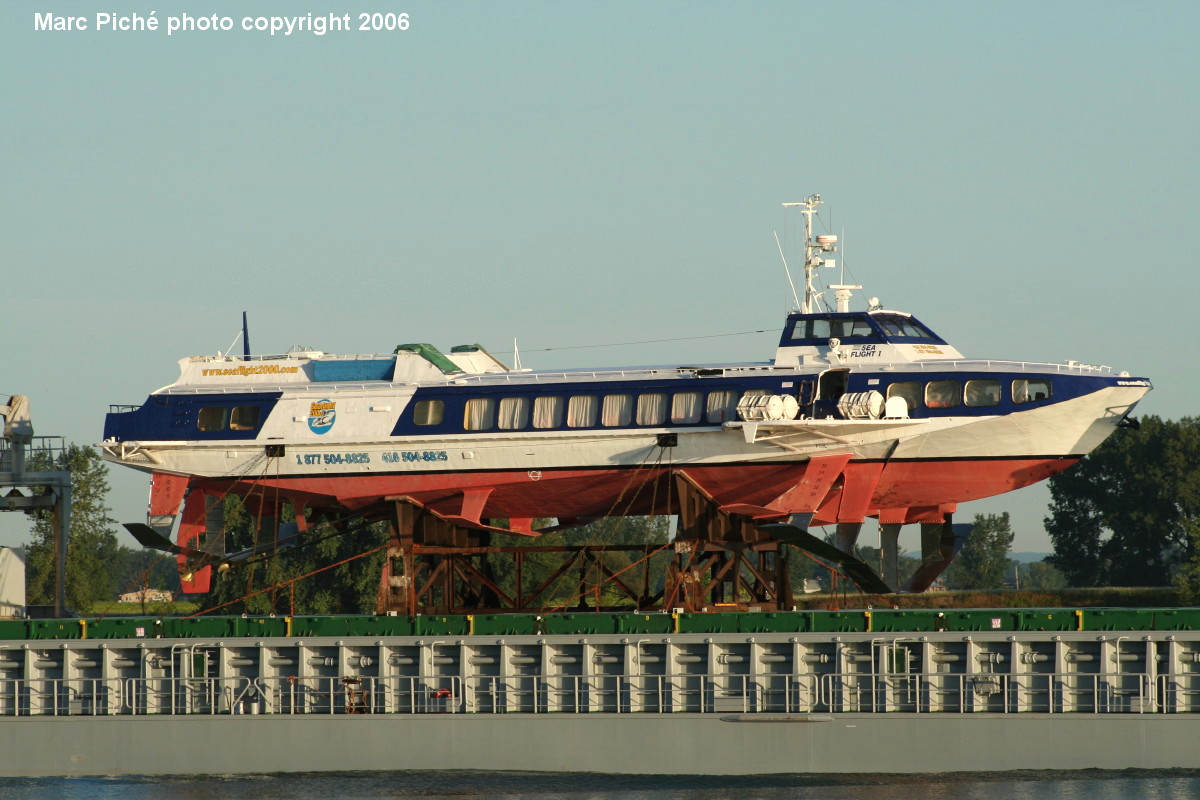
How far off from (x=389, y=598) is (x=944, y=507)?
53.4 ft

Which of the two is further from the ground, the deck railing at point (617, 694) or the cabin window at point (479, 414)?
the cabin window at point (479, 414)

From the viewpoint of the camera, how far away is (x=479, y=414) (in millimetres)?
46938

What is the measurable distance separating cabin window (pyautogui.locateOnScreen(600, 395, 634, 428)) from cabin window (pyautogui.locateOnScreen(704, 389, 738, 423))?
7.34ft

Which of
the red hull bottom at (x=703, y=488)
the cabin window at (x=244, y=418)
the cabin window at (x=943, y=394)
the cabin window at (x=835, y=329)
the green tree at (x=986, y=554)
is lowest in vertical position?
the green tree at (x=986, y=554)

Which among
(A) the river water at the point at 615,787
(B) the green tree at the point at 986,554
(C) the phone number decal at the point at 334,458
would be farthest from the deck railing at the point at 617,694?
(B) the green tree at the point at 986,554

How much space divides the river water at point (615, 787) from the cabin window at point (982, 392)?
10.7m

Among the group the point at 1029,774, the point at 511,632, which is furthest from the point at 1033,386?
the point at 511,632

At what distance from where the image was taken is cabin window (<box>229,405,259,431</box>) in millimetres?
48438

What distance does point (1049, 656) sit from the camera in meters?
39.5

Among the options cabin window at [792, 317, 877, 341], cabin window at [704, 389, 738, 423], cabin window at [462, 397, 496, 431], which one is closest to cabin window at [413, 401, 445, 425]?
cabin window at [462, 397, 496, 431]

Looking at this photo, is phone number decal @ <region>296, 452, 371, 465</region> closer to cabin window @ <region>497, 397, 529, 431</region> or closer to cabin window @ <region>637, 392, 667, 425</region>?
cabin window @ <region>497, 397, 529, 431</region>

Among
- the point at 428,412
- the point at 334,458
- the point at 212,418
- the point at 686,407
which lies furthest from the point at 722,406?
the point at 212,418

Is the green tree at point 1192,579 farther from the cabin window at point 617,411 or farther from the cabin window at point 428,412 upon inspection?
the cabin window at point 428,412

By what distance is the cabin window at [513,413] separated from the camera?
153 ft
